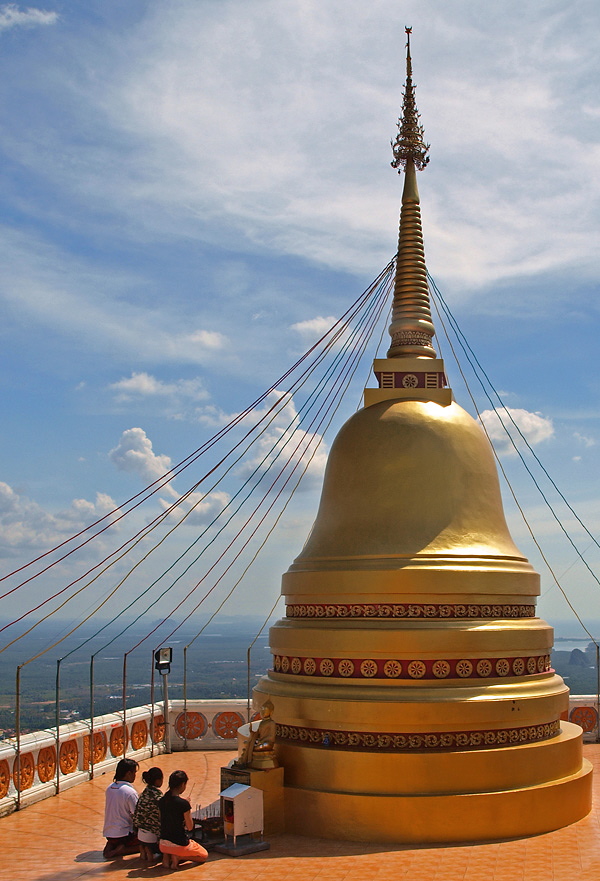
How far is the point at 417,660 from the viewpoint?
13070 millimetres

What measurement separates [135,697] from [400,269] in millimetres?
93684

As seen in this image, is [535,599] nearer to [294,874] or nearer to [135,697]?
[294,874]

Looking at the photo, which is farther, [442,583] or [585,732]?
[585,732]

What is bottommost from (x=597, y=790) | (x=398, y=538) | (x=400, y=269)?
(x=597, y=790)

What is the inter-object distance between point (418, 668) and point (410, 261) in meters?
8.50

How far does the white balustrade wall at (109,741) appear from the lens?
14.6 metres

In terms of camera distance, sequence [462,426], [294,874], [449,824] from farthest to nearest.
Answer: [462,426] < [449,824] < [294,874]

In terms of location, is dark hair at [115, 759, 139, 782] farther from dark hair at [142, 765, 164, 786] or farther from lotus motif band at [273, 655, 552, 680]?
lotus motif band at [273, 655, 552, 680]

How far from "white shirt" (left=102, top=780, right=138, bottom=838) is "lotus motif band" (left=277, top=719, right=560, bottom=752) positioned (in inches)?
114

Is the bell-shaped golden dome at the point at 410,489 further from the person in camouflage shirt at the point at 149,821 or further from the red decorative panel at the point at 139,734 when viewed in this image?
the red decorative panel at the point at 139,734

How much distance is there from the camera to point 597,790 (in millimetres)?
14859

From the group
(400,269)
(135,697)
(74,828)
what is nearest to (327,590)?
(74,828)

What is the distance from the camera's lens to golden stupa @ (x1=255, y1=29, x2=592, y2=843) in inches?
484

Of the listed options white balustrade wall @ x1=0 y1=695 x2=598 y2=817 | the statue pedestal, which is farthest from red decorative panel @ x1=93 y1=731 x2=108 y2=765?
the statue pedestal
